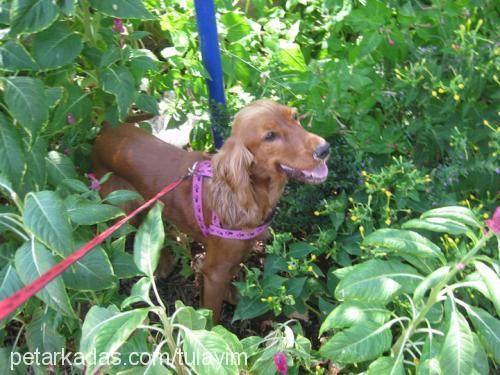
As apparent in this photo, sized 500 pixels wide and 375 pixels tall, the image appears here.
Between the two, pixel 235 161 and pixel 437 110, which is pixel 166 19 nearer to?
pixel 235 161

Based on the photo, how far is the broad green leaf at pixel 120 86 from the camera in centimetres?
225

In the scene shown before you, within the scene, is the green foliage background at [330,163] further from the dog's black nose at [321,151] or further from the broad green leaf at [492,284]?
the dog's black nose at [321,151]

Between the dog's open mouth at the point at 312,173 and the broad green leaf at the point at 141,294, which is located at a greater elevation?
the broad green leaf at the point at 141,294

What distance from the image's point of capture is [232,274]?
263cm

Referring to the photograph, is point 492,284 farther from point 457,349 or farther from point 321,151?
point 321,151

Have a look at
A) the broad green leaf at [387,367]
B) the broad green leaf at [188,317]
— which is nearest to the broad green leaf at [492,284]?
the broad green leaf at [387,367]

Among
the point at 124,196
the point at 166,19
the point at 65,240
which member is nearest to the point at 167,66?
the point at 166,19

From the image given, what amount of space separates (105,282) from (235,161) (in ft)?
2.80

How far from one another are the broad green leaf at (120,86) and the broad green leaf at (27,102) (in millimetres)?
441

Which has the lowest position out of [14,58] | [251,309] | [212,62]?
[251,309]

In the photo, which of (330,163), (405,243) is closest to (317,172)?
(330,163)

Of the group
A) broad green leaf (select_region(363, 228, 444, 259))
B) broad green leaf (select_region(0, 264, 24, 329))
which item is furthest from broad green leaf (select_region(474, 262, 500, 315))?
broad green leaf (select_region(0, 264, 24, 329))

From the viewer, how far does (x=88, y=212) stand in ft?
5.75

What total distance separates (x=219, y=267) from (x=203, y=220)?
255mm
